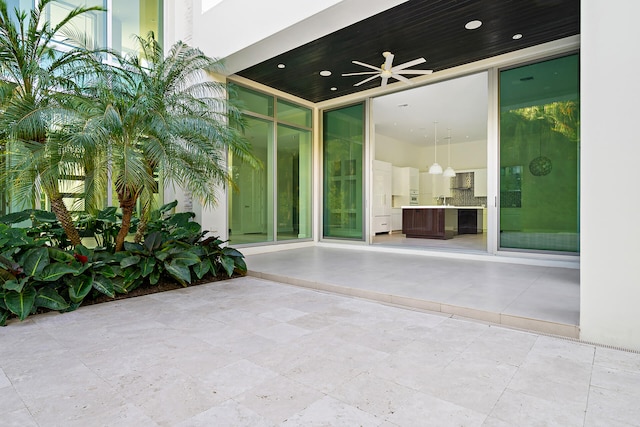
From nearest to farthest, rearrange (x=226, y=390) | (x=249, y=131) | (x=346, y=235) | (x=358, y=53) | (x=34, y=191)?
1. (x=226, y=390)
2. (x=34, y=191)
3. (x=358, y=53)
4. (x=249, y=131)
5. (x=346, y=235)

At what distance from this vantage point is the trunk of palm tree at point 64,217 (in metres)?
4.08

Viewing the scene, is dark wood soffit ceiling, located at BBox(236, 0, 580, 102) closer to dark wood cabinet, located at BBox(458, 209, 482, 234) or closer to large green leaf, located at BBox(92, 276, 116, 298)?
large green leaf, located at BBox(92, 276, 116, 298)

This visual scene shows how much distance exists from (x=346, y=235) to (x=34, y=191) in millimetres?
5783

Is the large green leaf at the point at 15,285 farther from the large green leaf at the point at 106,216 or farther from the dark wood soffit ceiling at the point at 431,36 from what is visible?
the dark wood soffit ceiling at the point at 431,36

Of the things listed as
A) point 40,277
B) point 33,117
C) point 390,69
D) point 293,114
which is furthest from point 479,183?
point 40,277

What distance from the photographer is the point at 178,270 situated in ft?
13.9

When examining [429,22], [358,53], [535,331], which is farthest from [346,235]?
[535,331]

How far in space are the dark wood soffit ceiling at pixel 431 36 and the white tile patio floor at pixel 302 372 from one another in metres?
3.88

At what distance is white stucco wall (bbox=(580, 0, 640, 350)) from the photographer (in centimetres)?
241

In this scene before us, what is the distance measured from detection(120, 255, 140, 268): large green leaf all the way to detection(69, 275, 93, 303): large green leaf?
16.5 inches

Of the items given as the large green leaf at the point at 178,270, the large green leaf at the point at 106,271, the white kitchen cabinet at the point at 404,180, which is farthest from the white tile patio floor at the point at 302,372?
the white kitchen cabinet at the point at 404,180

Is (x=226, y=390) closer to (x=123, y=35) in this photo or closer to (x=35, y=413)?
(x=35, y=413)

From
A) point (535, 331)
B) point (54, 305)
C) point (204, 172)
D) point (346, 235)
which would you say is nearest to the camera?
point (535, 331)

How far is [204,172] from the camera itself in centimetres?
446
